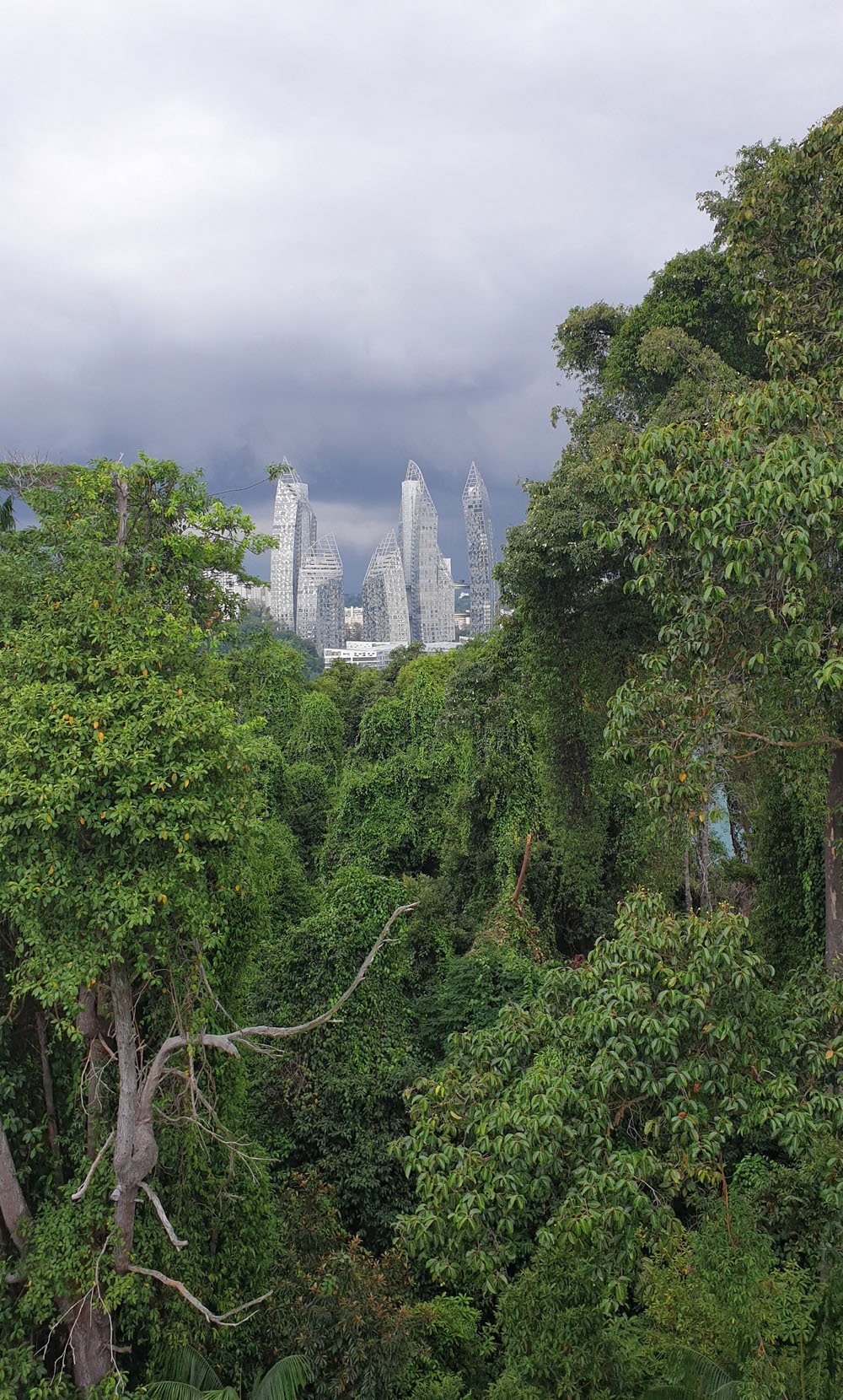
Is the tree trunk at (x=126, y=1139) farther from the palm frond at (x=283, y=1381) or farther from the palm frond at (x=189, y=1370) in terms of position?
the palm frond at (x=283, y=1381)

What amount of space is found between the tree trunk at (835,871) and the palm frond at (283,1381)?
162 inches

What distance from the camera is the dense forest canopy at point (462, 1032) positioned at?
4062 mm

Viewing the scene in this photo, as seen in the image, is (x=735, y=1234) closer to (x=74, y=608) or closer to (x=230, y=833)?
(x=230, y=833)

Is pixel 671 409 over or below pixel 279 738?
over

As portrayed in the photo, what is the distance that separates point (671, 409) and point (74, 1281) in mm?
9010

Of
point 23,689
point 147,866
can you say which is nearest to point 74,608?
point 23,689

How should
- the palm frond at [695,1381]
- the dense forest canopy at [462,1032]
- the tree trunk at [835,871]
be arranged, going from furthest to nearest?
the tree trunk at [835,871] < the palm frond at [695,1381] < the dense forest canopy at [462,1032]

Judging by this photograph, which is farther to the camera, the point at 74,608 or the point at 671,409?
the point at 671,409

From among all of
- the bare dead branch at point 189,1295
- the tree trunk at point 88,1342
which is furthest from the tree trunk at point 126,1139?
the tree trunk at point 88,1342

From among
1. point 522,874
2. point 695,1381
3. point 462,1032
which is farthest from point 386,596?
point 695,1381

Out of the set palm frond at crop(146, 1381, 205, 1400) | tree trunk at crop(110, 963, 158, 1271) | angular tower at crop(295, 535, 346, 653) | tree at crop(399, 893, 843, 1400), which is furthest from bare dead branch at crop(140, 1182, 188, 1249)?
angular tower at crop(295, 535, 346, 653)

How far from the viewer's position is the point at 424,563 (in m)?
133

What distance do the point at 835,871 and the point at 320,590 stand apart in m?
119

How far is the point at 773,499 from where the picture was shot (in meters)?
3.87
